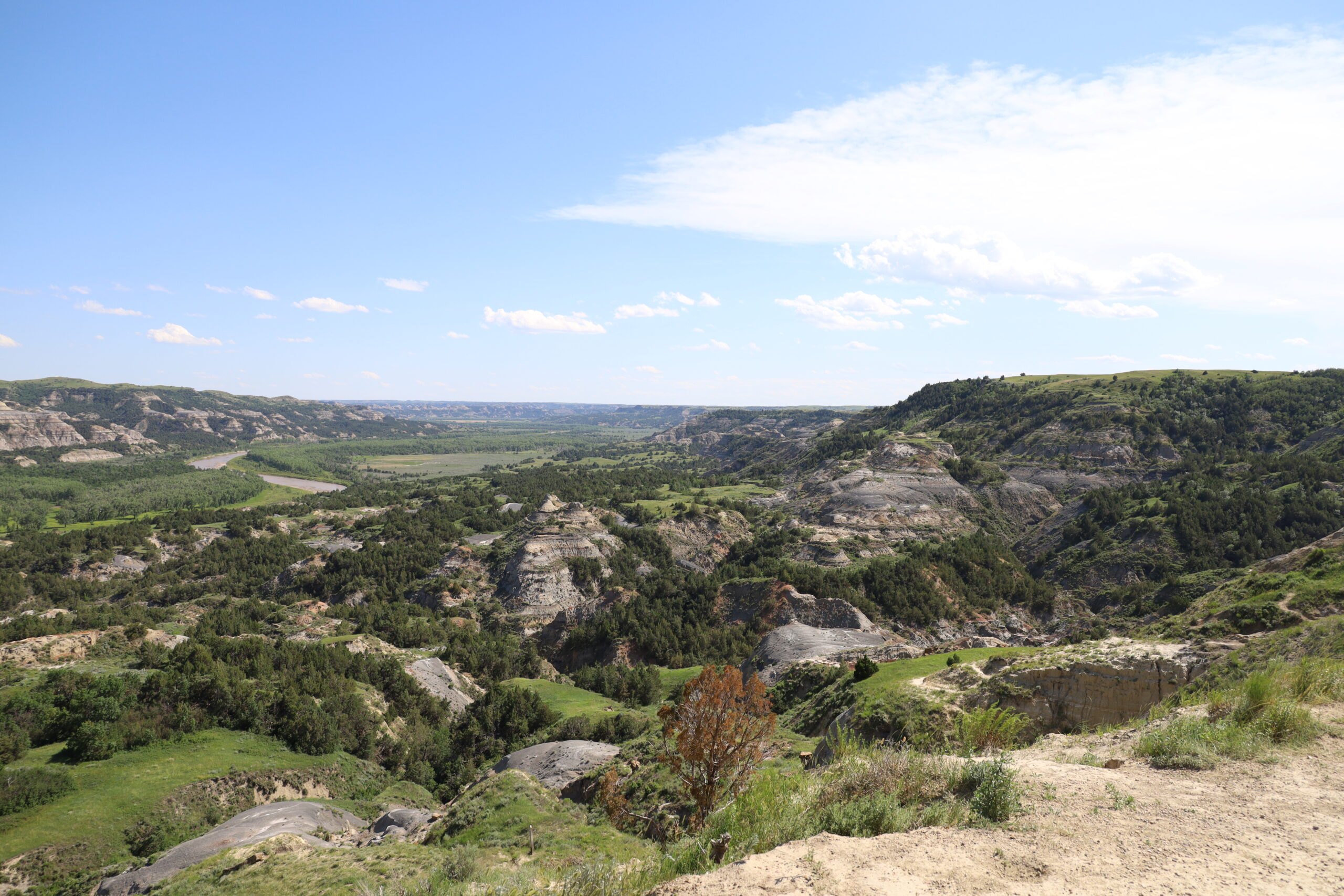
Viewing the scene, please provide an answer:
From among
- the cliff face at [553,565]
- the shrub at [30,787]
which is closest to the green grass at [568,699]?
the cliff face at [553,565]

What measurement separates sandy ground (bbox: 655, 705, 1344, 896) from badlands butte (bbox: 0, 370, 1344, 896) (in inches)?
2.6

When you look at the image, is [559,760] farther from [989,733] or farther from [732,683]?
[989,733]

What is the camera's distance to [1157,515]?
2793 inches

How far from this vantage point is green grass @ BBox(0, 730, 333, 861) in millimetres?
19828

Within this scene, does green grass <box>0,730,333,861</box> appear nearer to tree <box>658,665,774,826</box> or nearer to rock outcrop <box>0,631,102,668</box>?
rock outcrop <box>0,631,102,668</box>

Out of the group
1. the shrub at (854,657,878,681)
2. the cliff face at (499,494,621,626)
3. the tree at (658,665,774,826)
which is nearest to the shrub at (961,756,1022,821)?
the tree at (658,665,774,826)

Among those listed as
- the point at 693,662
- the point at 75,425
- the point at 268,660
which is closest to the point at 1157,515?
the point at 693,662

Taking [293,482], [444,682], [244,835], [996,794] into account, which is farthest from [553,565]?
[293,482]

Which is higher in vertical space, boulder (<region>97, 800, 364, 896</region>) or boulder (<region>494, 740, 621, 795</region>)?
boulder (<region>97, 800, 364, 896</region>)

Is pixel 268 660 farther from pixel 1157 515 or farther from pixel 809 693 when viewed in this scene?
pixel 1157 515

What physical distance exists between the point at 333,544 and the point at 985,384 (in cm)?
16662

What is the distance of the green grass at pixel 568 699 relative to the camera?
126ft

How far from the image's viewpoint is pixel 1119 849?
829cm

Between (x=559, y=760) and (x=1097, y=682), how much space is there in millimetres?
23994
